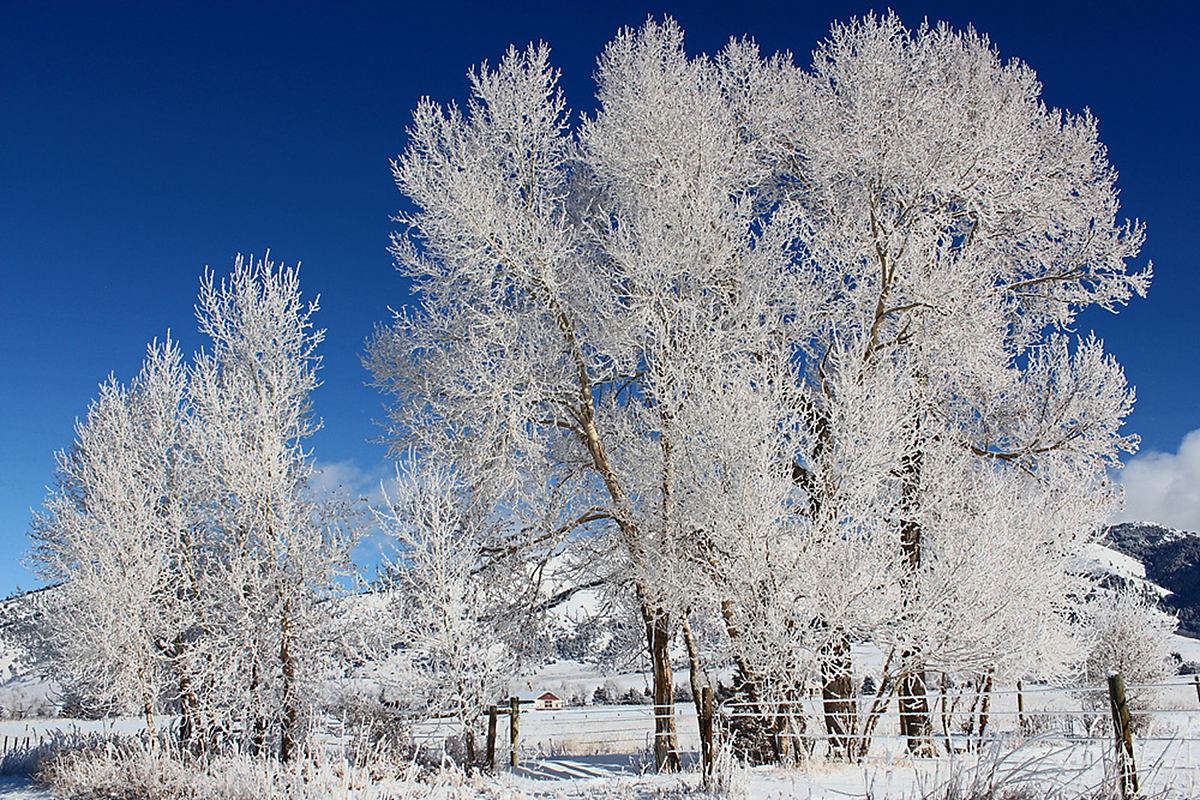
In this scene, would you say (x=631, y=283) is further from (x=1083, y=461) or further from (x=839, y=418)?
(x=1083, y=461)

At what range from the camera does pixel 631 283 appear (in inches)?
464

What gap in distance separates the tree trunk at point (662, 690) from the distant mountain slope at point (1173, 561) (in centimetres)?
7336

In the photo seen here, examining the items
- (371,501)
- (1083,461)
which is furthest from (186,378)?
(1083,461)

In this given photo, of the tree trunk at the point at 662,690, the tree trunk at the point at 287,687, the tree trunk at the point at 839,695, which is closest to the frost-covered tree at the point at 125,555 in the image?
the tree trunk at the point at 287,687

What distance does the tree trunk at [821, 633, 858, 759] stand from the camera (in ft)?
28.8

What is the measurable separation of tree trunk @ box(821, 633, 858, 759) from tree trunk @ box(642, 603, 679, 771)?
1.96 m

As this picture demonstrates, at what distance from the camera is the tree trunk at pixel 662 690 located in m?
10.7

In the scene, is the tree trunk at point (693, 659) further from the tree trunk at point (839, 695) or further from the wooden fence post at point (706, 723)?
the tree trunk at point (839, 695)

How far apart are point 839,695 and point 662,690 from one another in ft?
7.95

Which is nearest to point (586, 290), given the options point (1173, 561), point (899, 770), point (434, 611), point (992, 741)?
point (434, 611)

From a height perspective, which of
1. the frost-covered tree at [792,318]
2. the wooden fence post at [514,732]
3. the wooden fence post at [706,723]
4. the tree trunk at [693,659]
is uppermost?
the frost-covered tree at [792,318]

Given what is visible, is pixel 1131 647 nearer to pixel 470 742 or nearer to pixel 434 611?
pixel 470 742

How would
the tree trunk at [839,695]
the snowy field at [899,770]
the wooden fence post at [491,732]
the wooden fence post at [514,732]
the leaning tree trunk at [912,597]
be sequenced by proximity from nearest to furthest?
the snowy field at [899,770]
the tree trunk at [839,695]
the leaning tree trunk at [912,597]
the wooden fence post at [491,732]
the wooden fence post at [514,732]

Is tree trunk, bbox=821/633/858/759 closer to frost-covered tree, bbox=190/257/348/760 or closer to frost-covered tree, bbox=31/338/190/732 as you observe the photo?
frost-covered tree, bbox=190/257/348/760
